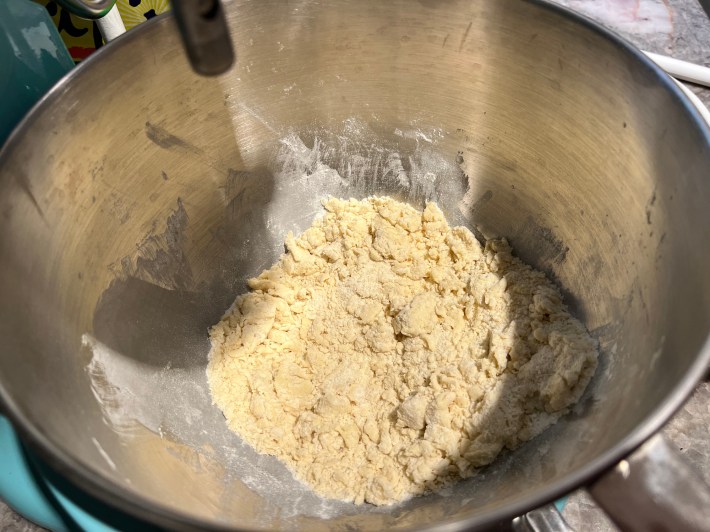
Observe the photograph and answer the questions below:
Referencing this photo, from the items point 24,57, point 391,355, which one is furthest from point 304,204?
point 24,57

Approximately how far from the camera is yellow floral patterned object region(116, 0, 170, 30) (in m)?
1.02

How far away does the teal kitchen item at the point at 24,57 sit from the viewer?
0.66 m

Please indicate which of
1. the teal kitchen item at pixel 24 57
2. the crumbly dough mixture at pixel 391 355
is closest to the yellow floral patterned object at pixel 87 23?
the teal kitchen item at pixel 24 57

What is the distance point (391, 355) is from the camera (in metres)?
0.81

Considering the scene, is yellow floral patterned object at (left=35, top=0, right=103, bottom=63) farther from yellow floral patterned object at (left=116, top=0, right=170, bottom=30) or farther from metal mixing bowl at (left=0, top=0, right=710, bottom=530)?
metal mixing bowl at (left=0, top=0, right=710, bottom=530)

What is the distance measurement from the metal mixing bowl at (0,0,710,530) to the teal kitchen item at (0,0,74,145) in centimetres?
9

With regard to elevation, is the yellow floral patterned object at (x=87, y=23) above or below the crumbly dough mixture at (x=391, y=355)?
above

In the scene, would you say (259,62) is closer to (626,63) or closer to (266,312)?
(266,312)

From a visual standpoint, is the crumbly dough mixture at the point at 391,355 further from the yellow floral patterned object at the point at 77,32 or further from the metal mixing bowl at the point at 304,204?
the yellow floral patterned object at the point at 77,32

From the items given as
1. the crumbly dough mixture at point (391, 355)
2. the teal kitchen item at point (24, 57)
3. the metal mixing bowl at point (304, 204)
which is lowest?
the crumbly dough mixture at point (391, 355)

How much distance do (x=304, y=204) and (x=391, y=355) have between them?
0.31m

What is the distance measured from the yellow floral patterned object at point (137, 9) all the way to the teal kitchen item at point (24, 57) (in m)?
0.34

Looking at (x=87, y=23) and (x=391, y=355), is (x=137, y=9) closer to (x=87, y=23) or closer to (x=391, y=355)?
(x=87, y=23)

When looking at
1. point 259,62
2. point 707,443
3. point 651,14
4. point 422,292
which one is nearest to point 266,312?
point 422,292
